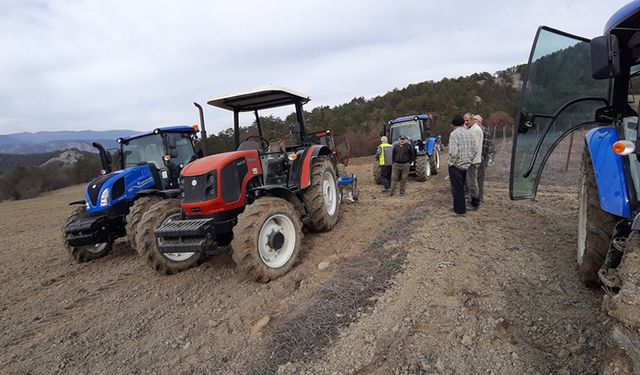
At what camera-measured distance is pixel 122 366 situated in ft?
9.61

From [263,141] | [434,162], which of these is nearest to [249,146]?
[263,141]

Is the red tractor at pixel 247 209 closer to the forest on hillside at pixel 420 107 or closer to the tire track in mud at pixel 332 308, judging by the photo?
the tire track in mud at pixel 332 308

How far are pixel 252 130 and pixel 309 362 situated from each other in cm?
452

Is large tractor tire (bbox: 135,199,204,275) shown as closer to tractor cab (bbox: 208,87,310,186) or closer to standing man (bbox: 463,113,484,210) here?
tractor cab (bbox: 208,87,310,186)

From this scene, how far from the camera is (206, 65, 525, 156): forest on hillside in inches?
1052

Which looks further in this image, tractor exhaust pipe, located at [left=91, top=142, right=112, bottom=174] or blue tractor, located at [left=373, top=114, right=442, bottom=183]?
blue tractor, located at [left=373, top=114, right=442, bottom=183]

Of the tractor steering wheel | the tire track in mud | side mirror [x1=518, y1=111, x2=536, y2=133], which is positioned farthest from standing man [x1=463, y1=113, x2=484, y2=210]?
the tractor steering wheel

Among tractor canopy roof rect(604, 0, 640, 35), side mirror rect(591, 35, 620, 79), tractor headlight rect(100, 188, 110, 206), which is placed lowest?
tractor headlight rect(100, 188, 110, 206)

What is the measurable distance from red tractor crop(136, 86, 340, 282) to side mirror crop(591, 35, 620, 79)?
2998 mm

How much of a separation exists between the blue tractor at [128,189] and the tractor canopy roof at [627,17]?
13.6 feet

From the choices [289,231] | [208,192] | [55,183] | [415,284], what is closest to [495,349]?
[415,284]

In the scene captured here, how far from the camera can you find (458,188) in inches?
219

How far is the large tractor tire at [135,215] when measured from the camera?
521 cm

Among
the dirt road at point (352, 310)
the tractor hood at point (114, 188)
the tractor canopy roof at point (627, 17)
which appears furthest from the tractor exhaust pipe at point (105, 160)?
the tractor canopy roof at point (627, 17)
